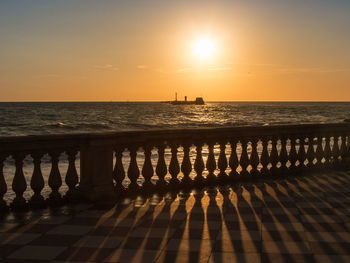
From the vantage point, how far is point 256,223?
519 centimetres

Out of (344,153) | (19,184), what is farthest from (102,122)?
(19,184)

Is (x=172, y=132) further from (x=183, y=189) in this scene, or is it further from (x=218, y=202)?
(x=218, y=202)

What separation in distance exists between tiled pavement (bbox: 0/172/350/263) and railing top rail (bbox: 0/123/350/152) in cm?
104

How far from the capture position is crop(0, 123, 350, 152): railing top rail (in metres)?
6.03

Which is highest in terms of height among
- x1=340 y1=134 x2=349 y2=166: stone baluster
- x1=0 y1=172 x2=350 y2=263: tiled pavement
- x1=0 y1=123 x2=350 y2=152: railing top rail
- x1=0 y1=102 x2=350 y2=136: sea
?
x1=0 y1=123 x2=350 y2=152: railing top rail

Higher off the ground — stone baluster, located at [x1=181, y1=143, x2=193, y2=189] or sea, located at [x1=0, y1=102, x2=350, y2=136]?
stone baluster, located at [x1=181, y1=143, x2=193, y2=189]

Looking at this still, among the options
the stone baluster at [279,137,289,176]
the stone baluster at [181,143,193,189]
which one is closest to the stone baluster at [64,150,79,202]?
the stone baluster at [181,143,193,189]

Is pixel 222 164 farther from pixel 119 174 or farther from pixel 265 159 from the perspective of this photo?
pixel 119 174

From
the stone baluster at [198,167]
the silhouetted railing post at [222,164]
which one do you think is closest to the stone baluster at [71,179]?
the stone baluster at [198,167]

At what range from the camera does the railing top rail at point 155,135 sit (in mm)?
6027

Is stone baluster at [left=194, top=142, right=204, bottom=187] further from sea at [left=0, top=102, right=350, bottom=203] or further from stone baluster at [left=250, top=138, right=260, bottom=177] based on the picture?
sea at [left=0, top=102, right=350, bottom=203]

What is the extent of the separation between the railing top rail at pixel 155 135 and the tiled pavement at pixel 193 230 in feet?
3.42

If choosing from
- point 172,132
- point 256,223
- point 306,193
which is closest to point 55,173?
point 172,132

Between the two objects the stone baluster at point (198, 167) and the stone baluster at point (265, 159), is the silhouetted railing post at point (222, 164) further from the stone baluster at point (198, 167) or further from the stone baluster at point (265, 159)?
the stone baluster at point (265, 159)
